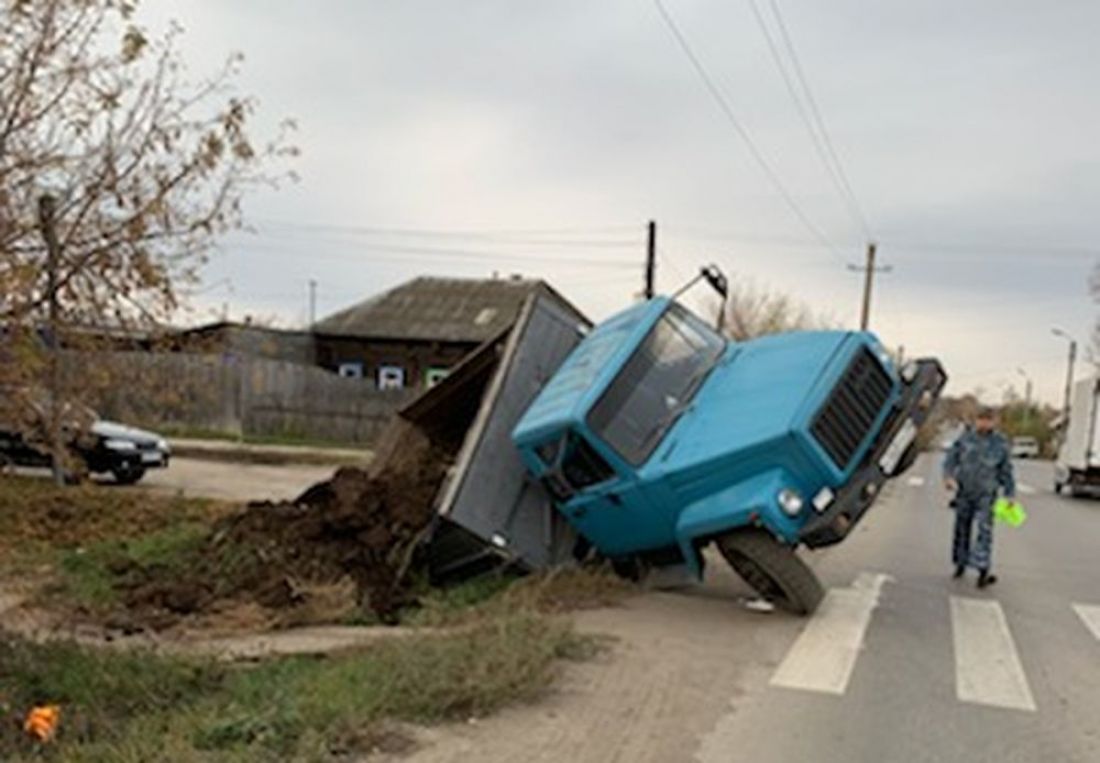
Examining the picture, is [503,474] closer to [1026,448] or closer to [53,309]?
[53,309]

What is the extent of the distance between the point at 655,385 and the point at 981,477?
3654 millimetres

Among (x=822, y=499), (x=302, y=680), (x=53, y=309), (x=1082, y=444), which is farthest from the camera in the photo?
(x=1082, y=444)

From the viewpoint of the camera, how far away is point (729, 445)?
7895 mm

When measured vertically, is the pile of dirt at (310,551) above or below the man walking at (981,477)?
below

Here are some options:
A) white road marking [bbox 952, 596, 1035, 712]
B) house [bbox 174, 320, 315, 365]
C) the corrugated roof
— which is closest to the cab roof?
white road marking [bbox 952, 596, 1035, 712]

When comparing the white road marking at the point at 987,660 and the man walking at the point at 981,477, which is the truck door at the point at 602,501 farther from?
the man walking at the point at 981,477

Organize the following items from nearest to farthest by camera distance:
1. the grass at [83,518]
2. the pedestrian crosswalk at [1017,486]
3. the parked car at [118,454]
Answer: the grass at [83,518], the parked car at [118,454], the pedestrian crosswalk at [1017,486]

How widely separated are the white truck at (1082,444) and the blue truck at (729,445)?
63.0 ft

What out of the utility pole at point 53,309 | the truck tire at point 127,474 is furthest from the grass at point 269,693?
the truck tire at point 127,474

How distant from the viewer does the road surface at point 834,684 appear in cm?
520

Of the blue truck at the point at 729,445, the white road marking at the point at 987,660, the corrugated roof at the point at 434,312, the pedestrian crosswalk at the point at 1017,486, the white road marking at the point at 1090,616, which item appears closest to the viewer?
the white road marking at the point at 987,660

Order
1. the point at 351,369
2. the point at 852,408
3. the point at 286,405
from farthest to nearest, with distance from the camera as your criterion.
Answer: the point at 351,369
the point at 286,405
the point at 852,408

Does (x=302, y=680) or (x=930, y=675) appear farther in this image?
(x=930, y=675)

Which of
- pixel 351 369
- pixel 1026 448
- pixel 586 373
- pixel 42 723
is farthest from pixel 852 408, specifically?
pixel 1026 448
